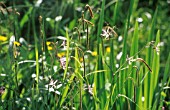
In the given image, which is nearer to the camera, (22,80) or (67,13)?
(22,80)

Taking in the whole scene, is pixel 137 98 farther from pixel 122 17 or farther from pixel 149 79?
pixel 122 17

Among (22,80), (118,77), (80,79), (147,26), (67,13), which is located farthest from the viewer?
(67,13)

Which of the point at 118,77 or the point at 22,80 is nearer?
the point at 118,77

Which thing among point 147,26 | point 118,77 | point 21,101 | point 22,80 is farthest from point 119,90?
point 147,26

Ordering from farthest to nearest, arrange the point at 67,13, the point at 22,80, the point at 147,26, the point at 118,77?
1. the point at 67,13
2. the point at 147,26
3. the point at 22,80
4. the point at 118,77

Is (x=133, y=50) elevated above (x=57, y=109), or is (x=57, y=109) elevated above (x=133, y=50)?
(x=133, y=50)

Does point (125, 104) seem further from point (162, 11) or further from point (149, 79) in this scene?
point (162, 11)

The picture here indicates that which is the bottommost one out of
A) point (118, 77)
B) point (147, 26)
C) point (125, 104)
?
point (125, 104)

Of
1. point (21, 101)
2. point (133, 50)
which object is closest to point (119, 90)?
point (133, 50)

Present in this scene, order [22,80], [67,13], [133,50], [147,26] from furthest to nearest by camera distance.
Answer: [67,13] < [147,26] < [22,80] < [133,50]
